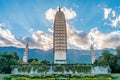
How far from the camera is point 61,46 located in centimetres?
6241

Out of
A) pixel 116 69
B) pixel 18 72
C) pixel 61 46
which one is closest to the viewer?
pixel 18 72

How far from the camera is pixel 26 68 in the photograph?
3175cm

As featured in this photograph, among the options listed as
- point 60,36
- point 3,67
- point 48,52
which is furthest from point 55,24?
point 48,52

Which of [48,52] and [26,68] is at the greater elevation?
[48,52]

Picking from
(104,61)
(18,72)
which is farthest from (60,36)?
(18,72)

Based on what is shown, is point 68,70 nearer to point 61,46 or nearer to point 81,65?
point 81,65

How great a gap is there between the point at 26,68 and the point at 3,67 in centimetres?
548

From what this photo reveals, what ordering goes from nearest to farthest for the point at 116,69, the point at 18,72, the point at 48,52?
the point at 18,72 → the point at 116,69 → the point at 48,52

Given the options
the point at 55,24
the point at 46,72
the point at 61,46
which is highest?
the point at 55,24

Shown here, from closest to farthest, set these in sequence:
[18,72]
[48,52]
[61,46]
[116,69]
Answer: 1. [18,72]
2. [116,69]
3. [61,46]
4. [48,52]

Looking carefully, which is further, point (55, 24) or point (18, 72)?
point (55, 24)

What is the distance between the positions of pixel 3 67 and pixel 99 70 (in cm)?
1353

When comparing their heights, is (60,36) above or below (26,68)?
above

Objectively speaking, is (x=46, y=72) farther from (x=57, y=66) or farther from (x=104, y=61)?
(x=104, y=61)
